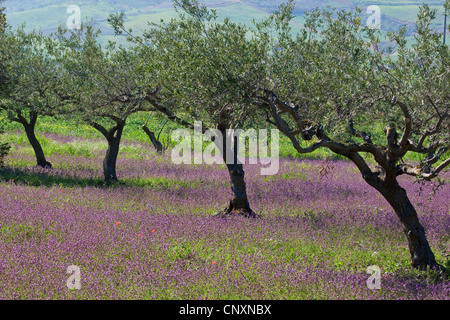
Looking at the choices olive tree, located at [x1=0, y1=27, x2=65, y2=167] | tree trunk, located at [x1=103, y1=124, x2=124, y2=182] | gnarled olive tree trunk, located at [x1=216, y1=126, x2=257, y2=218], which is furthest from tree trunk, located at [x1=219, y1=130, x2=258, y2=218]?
tree trunk, located at [x1=103, y1=124, x2=124, y2=182]

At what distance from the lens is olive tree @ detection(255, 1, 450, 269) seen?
6691 mm

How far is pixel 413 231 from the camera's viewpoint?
308 inches

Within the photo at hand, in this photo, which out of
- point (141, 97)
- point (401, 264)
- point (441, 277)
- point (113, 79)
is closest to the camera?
point (441, 277)

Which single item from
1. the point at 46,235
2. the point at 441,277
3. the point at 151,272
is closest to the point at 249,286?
the point at 151,272

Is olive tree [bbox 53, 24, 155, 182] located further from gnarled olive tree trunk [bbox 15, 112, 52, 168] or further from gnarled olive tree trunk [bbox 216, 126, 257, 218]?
gnarled olive tree trunk [bbox 15, 112, 52, 168]

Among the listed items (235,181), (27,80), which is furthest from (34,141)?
(235,181)

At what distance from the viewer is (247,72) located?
7.61 m

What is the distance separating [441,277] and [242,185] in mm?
5813

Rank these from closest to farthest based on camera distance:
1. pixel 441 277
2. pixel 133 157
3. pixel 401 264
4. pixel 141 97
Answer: pixel 441 277, pixel 401 264, pixel 141 97, pixel 133 157

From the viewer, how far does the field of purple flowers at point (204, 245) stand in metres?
6.44

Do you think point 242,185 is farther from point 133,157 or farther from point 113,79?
point 133,157

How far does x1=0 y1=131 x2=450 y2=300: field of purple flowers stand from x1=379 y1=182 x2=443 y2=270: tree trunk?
0.27 m

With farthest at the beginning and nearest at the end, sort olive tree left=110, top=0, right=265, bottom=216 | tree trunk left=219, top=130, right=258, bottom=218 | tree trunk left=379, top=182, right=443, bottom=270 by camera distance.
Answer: tree trunk left=219, top=130, right=258, bottom=218 < tree trunk left=379, top=182, right=443, bottom=270 < olive tree left=110, top=0, right=265, bottom=216

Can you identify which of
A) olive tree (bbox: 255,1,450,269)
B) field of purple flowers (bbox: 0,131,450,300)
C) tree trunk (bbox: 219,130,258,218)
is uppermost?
olive tree (bbox: 255,1,450,269)
